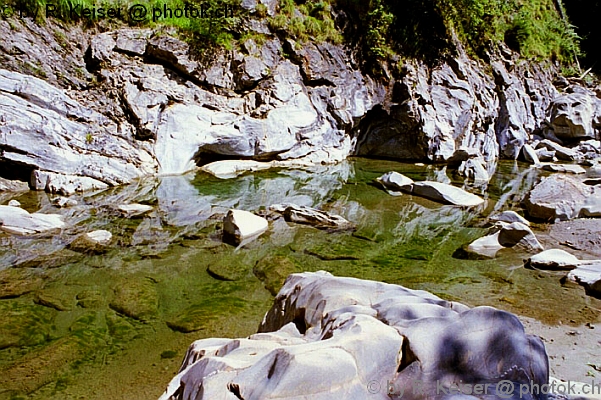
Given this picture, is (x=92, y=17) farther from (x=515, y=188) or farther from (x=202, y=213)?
(x=515, y=188)

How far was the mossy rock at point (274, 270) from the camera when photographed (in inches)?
199

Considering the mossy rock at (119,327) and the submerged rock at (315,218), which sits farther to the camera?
the submerged rock at (315,218)

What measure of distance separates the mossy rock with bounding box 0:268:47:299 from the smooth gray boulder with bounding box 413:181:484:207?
7645mm

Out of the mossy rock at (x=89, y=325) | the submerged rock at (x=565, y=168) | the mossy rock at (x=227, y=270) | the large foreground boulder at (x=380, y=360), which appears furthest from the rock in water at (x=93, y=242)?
the submerged rock at (x=565, y=168)

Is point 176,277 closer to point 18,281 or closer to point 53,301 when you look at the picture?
point 53,301

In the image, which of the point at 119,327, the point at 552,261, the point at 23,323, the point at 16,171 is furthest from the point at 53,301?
the point at 16,171

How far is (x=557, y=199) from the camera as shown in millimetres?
8188

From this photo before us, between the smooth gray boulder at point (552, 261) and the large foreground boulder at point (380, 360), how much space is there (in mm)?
3733

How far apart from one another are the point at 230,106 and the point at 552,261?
9411 millimetres

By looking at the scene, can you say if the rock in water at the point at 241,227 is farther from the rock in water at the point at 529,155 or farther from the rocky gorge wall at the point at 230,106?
the rock in water at the point at 529,155

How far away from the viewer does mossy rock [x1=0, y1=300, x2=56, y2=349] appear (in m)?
3.68

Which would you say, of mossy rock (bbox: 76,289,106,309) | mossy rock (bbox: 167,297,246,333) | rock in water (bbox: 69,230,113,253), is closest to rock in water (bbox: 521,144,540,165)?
mossy rock (bbox: 167,297,246,333)

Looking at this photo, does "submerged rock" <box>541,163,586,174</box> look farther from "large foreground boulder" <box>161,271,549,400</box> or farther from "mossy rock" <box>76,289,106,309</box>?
"mossy rock" <box>76,289,106,309</box>

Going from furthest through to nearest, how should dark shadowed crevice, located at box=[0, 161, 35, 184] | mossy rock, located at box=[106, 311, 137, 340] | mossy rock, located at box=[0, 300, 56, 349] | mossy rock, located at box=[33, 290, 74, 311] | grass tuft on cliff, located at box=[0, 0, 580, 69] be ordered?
1. grass tuft on cliff, located at box=[0, 0, 580, 69]
2. dark shadowed crevice, located at box=[0, 161, 35, 184]
3. mossy rock, located at box=[33, 290, 74, 311]
4. mossy rock, located at box=[106, 311, 137, 340]
5. mossy rock, located at box=[0, 300, 56, 349]
